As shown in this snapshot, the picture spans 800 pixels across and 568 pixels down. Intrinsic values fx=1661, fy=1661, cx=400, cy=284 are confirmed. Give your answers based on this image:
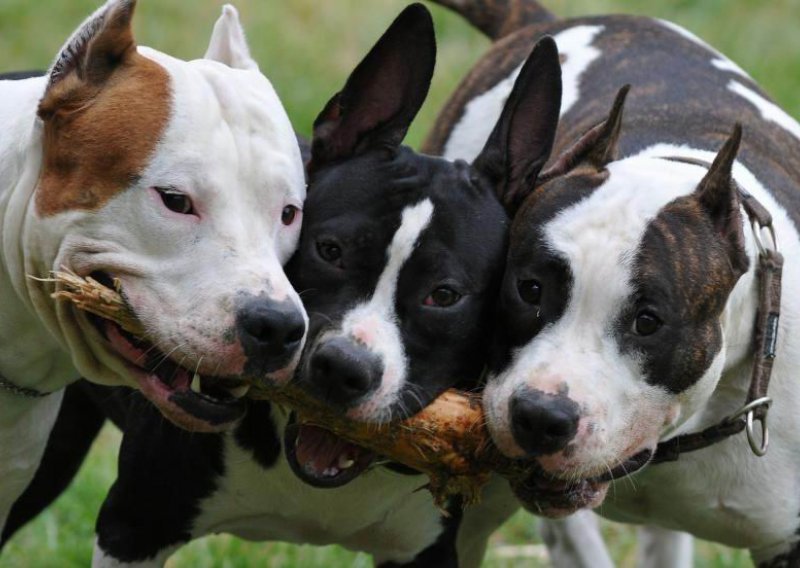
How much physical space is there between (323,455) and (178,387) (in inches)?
18.8

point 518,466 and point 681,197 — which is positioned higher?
point 681,197

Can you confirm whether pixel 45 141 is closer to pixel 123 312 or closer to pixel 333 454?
pixel 123 312

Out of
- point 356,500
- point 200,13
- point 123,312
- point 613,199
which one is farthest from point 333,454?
point 200,13

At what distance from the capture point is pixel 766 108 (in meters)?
6.21

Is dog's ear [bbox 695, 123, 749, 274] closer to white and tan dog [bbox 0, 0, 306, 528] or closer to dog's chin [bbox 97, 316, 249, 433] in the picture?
white and tan dog [bbox 0, 0, 306, 528]

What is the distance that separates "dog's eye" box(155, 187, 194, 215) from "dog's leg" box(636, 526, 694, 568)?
3.01 m

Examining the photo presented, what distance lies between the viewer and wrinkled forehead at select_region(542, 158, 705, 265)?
4.65 metres

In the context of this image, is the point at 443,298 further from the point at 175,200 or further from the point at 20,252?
the point at 20,252

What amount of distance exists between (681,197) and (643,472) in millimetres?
970

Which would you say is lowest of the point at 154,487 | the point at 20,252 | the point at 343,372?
the point at 154,487

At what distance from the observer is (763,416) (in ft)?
16.3

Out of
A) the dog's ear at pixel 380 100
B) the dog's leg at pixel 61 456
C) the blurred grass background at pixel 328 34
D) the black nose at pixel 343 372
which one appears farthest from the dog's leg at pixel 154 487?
the blurred grass background at pixel 328 34

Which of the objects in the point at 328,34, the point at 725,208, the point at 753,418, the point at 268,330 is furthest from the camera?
the point at 328,34

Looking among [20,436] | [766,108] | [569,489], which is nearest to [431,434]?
[569,489]
